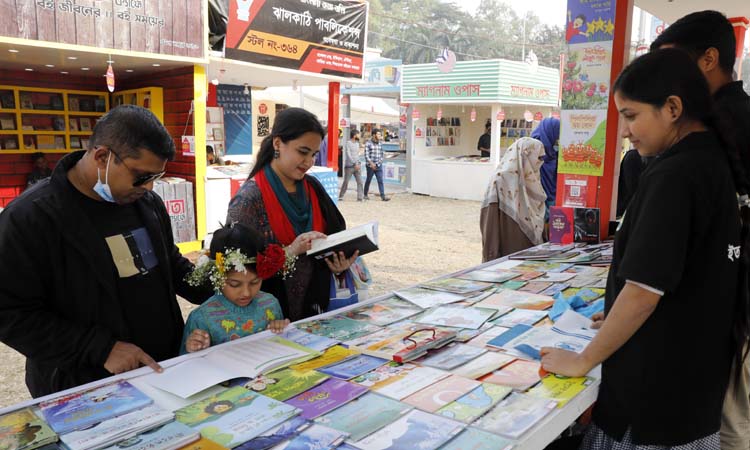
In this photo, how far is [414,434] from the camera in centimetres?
130

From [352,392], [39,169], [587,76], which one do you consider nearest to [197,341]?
[352,392]

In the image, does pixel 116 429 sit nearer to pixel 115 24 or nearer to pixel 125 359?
pixel 125 359

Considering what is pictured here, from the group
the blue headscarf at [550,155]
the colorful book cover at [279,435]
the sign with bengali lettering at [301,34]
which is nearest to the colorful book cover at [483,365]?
the colorful book cover at [279,435]

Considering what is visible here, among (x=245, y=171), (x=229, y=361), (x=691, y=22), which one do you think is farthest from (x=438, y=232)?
(x=229, y=361)

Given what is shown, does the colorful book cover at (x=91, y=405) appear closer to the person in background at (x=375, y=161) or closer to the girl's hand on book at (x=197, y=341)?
the girl's hand on book at (x=197, y=341)

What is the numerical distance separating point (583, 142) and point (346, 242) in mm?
2376

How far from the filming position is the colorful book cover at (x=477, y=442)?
124cm

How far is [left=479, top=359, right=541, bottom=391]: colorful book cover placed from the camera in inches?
63.0

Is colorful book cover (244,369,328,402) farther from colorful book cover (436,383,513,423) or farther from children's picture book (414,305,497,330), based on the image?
children's picture book (414,305,497,330)

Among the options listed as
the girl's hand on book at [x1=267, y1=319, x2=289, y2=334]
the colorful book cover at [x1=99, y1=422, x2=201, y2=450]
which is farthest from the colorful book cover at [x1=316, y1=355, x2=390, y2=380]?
the colorful book cover at [x1=99, y1=422, x2=201, y2=450]

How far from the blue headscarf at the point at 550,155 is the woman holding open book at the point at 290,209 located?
2.51 meters

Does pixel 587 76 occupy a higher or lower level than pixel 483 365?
higher

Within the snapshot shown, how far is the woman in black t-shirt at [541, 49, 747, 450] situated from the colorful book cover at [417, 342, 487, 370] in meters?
0.44

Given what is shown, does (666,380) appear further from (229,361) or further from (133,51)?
(133,51)
